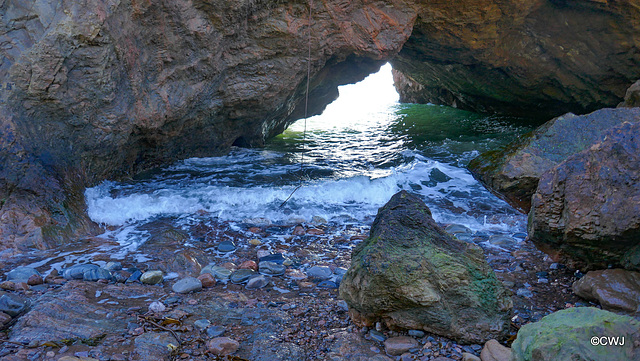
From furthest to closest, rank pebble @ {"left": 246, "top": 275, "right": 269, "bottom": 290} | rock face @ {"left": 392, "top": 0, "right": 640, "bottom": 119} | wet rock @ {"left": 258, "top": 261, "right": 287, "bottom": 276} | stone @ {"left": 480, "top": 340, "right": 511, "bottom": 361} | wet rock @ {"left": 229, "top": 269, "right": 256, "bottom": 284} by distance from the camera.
Result: rock face @ {"left": 392, "top": 0, "right": 640, "bottom": 119}
wet rock @ {"left": 258, "top": 261, "right": 287, "bottom": 276}
wet rock @ {"left": 229, "top": 269, "right": 256, "bottom": 284}
pebble @ {"left": 246, "top": 275, "right": 269, "bottom": 290}
stone @ {"left": 480, "top": 340, "right": 511, "bottom": 361}

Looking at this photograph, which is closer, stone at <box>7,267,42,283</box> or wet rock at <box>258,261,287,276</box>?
stone at <box>7,267,42,283</box>

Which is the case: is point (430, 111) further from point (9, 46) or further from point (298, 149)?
point (9, 46)

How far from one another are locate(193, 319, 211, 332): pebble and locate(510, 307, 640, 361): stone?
5.61 ft

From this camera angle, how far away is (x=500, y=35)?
7.61m

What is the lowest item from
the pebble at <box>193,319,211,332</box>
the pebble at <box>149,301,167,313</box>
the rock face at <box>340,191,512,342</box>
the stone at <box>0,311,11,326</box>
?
the pebble at <box>193,319,211,332</box>

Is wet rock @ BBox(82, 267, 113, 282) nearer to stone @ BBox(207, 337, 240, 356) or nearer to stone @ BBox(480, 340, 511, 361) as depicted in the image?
stone @ BBox(207, 337, 240, 356)

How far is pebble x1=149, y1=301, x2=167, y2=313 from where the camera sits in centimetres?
273

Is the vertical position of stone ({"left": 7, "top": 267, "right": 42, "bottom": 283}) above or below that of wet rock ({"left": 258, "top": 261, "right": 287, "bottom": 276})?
above

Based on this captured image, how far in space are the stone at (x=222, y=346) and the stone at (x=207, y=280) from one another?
801 mm

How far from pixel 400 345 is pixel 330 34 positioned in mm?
4963

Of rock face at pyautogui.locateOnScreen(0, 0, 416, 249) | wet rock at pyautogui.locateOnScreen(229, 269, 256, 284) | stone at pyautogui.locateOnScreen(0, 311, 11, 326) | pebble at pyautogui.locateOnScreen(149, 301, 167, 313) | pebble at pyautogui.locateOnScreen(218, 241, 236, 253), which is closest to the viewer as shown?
stone at pyautogui.locateOnScreen(0, 311, 11, 326)

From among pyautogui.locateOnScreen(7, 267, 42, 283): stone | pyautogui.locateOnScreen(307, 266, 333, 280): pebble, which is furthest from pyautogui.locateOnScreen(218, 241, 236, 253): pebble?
pyautogui.locateOnScreen(7, 267, 42, 283): stone

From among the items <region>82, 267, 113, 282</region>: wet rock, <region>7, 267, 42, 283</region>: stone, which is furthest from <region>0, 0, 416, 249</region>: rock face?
<region>82, 267, 113, 282</region>: wet rock

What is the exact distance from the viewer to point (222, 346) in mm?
2352
